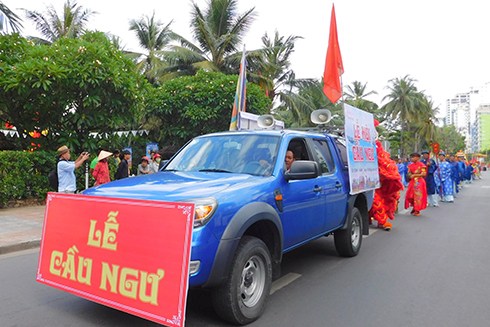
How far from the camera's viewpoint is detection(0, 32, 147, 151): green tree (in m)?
10.6

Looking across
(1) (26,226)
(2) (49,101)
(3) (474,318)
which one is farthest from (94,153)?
(3) (474,318)

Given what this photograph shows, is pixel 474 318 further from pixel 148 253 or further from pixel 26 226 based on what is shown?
pixel 26 226

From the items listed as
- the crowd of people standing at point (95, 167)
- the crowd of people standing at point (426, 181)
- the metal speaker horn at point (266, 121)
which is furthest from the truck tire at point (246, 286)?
the crowd of people standing at point (426, 181)

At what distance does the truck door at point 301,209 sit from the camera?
13.1 feet

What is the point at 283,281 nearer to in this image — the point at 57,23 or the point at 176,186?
the point at 176,186

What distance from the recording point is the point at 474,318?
3.71m

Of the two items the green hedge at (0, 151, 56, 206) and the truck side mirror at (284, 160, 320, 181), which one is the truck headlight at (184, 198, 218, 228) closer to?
the truck side mirror at (284, 160, 320, 181)

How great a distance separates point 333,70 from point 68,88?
24.8 feet

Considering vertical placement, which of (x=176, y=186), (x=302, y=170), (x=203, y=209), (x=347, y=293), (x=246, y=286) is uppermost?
(x=302, y=170)

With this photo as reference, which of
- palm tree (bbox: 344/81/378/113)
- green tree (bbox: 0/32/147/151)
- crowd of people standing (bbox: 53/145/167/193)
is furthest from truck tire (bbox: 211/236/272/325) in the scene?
palm tree (bbox: 344/81/378/113)

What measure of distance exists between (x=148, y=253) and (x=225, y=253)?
599 mm

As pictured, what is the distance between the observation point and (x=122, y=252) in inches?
122

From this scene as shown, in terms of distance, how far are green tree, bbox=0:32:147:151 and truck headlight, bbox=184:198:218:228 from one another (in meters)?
9.05

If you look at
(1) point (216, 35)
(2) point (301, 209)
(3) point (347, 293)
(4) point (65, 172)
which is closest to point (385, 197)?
(3) point (347, 293)
